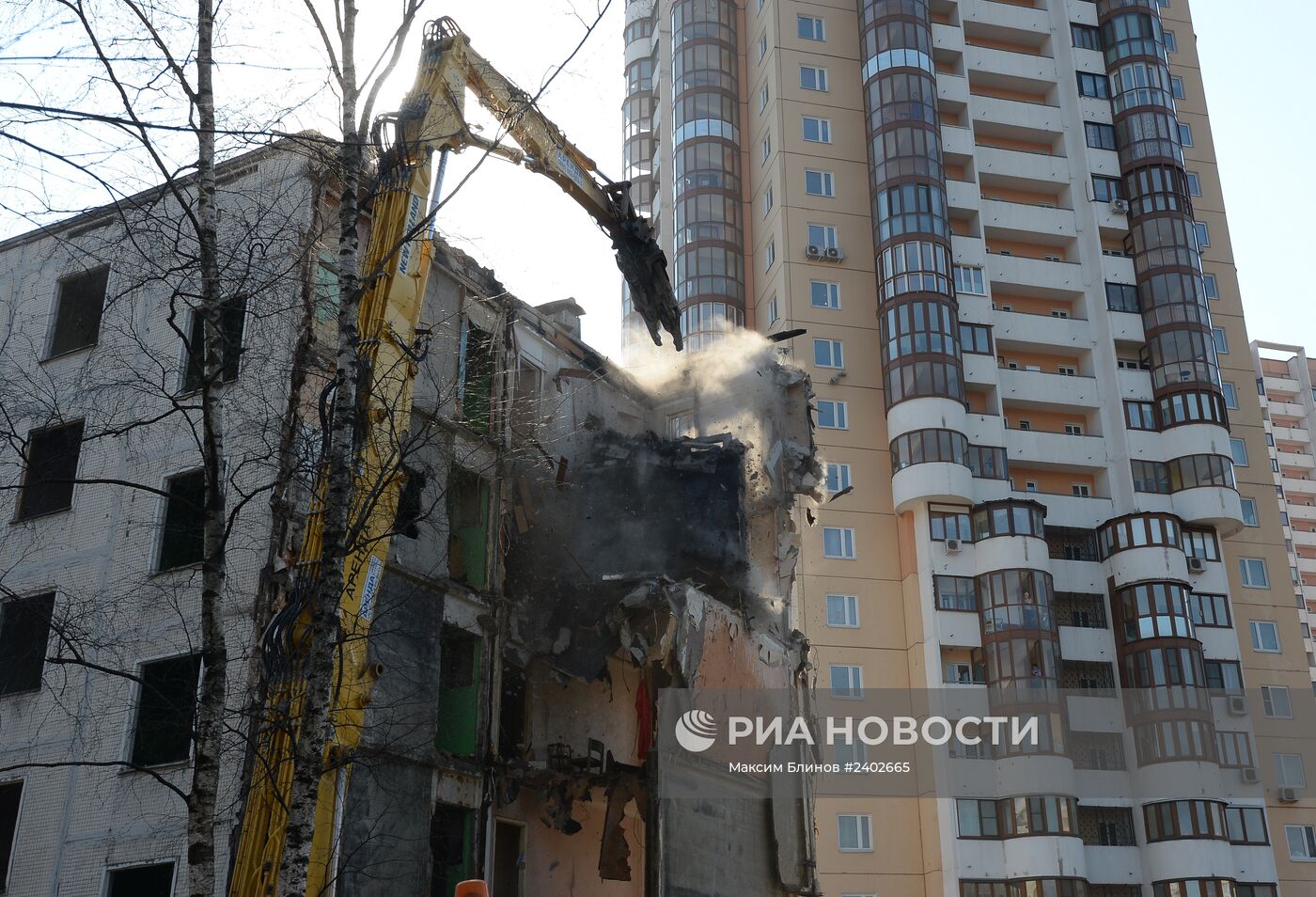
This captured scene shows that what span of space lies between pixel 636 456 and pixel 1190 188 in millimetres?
47233

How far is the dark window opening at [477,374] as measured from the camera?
2141 centimetres

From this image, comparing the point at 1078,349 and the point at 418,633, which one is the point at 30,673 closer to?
the point at 418,633

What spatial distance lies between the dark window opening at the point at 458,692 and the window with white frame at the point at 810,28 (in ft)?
148

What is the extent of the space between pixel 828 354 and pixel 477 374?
106ft

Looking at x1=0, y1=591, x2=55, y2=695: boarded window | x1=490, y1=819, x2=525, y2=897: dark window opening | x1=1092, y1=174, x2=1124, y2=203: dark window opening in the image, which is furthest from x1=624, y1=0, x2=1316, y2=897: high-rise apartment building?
x1=0, y1=591, x2=55, y2=695: boarded window

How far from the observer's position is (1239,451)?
56.4m

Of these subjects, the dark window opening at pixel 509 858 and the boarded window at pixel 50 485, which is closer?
the boarded window at pixel 50 485

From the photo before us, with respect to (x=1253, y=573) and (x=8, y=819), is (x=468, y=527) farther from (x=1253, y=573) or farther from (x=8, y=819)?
(x=1253, y=573)

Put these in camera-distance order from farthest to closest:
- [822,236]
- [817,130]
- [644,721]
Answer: [817,130] < [822,236] < [644,721]

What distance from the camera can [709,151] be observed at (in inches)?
2381

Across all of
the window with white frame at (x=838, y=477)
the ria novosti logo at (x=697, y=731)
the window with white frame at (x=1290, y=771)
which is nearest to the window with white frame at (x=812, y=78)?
the window with white frame at (x=838, y=477)

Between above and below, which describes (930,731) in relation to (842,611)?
below

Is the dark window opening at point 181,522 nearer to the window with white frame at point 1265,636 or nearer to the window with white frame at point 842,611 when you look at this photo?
the window with white frame at point 842,611

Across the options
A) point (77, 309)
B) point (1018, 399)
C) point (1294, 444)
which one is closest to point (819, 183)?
point (1018, 399)
